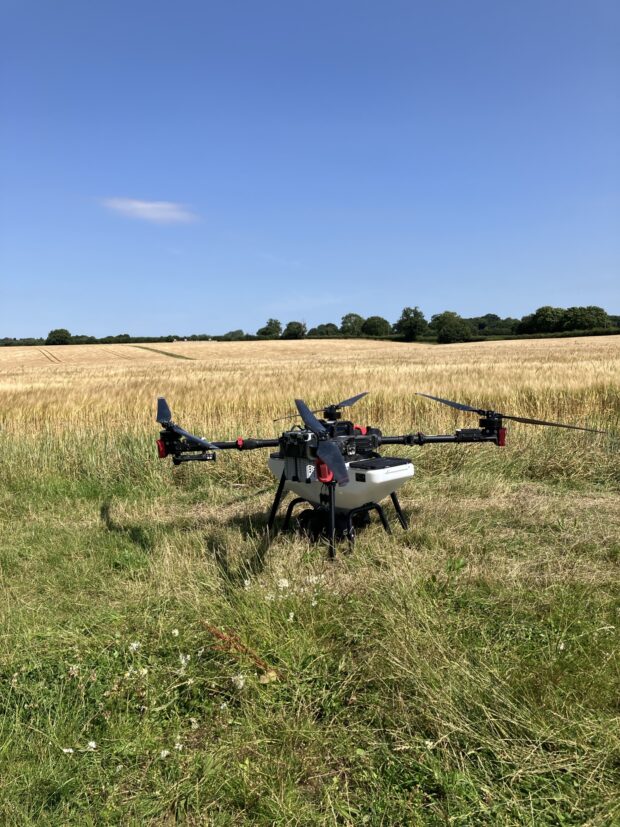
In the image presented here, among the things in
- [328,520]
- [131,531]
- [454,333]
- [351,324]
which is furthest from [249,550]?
[351,324]

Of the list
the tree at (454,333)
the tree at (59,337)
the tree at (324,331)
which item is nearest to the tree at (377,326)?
the tree at (324,331)

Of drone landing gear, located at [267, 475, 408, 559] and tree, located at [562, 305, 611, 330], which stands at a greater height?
tree, located at [562, 305, 611, 330]

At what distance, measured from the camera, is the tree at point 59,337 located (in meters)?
78.7

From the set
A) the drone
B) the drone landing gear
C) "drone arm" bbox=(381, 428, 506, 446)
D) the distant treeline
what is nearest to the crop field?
the drone landing gear

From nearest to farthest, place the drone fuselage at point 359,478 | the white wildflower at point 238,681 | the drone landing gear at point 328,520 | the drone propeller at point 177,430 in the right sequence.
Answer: the white wildflower at point 238,681 → the drone propeller at point 177,430 → the drone fuselage at point 359,478 → the drone landing gear at point 328,520

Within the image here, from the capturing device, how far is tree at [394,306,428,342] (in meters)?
82.4

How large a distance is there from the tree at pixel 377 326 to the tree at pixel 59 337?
5098 centimetres

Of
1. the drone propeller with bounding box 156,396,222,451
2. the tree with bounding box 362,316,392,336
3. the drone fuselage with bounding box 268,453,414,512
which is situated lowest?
the drone fuselage with bounding box 268,453,414,512

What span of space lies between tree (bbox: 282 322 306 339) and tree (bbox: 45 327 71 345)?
3138 cm

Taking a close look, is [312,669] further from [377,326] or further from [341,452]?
[377,326]

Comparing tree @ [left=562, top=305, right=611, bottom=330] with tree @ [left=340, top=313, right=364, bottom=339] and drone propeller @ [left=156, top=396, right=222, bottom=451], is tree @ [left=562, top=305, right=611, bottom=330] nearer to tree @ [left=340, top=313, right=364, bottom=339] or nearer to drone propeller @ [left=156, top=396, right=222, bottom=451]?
tree @ [left=340, top=313, right=364, bottom=339]

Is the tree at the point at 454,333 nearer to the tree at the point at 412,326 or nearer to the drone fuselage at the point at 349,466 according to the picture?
the tree at the point at 412,326

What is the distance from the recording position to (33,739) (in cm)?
273

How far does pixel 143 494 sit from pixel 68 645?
407 centimetres
